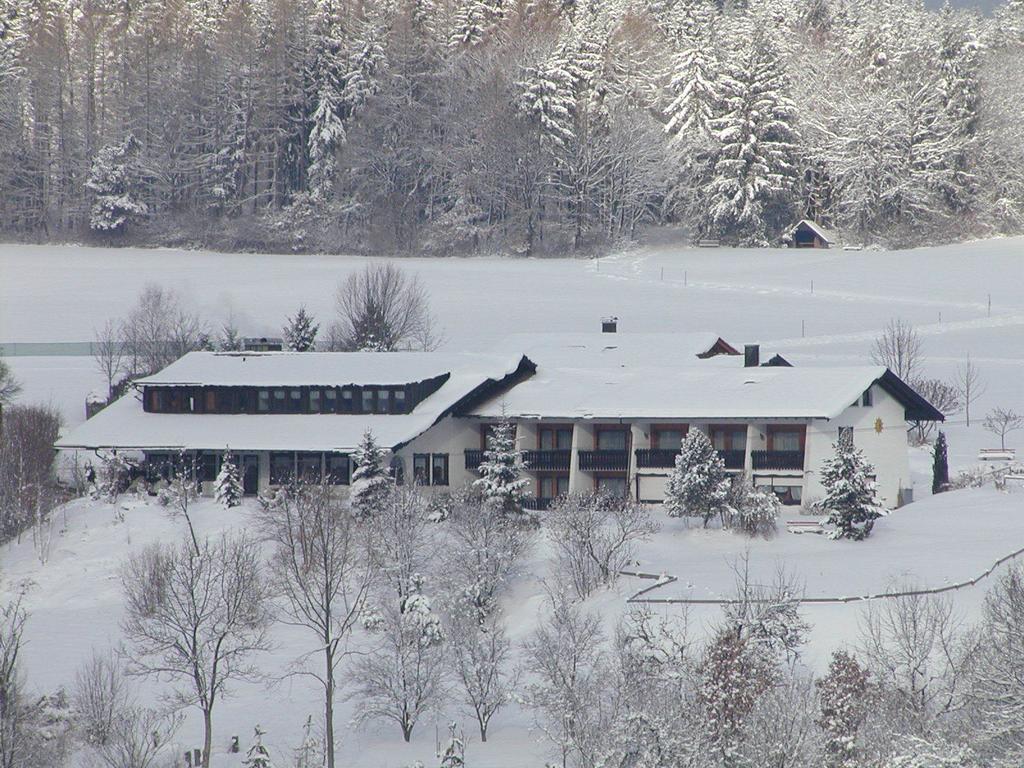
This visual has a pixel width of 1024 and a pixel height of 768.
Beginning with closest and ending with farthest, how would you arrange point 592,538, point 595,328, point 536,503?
point 592,538 → point 536,503 → point 595,328

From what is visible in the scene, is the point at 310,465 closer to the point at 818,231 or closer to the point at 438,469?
the point at 438,469

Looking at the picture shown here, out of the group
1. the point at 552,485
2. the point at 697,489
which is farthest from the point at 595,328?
the point at 697,489

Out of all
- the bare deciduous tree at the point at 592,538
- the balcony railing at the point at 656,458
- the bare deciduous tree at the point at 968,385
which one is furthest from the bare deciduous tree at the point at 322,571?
the bare deciduous tree at the point at 968,385

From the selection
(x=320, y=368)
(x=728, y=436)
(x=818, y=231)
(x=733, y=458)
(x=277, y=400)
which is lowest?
(x=733, y=458)

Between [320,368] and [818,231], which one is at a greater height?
[818,231]

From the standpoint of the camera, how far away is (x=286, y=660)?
4091 centimetres

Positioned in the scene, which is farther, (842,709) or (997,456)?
(997,456)

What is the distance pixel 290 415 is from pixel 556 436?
9115 millimetres

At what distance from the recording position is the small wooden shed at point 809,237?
115875mm

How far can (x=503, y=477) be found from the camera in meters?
48.0

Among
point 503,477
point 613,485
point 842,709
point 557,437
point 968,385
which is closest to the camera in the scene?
point 842,709

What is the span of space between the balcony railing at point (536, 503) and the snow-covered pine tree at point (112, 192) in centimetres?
7721

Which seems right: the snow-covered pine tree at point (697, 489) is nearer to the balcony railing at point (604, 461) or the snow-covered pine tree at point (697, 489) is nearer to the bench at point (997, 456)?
the balcony railing at point (604, 461)

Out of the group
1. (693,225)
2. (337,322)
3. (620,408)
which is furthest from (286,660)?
(693,225)
